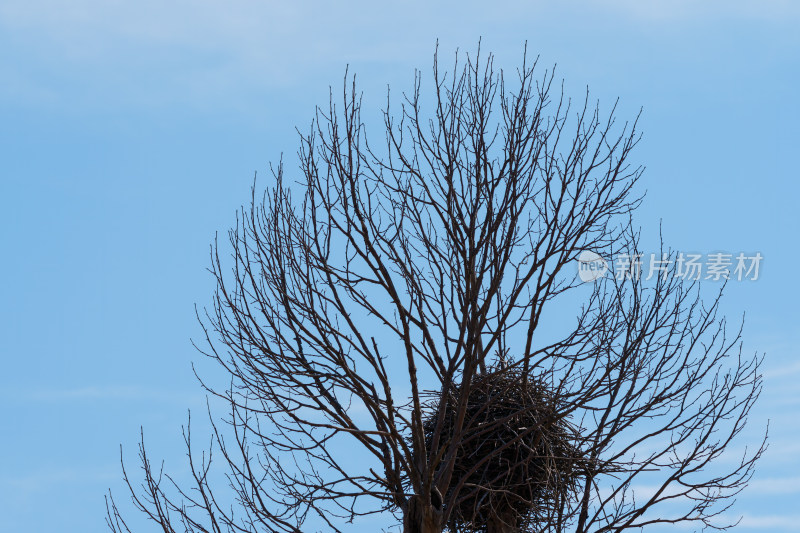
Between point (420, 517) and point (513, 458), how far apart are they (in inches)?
47.8

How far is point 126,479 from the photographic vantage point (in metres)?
5.73

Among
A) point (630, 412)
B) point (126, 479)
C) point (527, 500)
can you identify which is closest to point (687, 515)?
point (630, 412)

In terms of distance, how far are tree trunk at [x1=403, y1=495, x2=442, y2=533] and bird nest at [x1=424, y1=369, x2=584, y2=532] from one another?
2.55 ft

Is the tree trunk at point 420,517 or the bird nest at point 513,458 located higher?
the bird nest at point 513,458

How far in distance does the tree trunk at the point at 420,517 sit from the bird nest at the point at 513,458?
30.6 inches

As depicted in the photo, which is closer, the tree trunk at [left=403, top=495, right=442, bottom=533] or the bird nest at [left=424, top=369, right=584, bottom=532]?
the tree trunk at [left=403, top=495, right=442, bottom=533]

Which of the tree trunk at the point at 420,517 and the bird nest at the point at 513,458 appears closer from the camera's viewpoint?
the tree trunk at the point at 420,517

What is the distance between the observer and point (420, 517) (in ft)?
16.8

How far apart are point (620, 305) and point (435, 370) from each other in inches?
64.2

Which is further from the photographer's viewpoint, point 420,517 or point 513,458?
point 513,458

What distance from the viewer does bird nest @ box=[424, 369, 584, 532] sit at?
19.6ft

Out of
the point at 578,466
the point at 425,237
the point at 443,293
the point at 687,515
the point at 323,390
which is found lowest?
the point at 687,515

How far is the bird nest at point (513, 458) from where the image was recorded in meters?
5.96

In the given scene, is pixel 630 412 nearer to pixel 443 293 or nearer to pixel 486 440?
pixel 486 440
